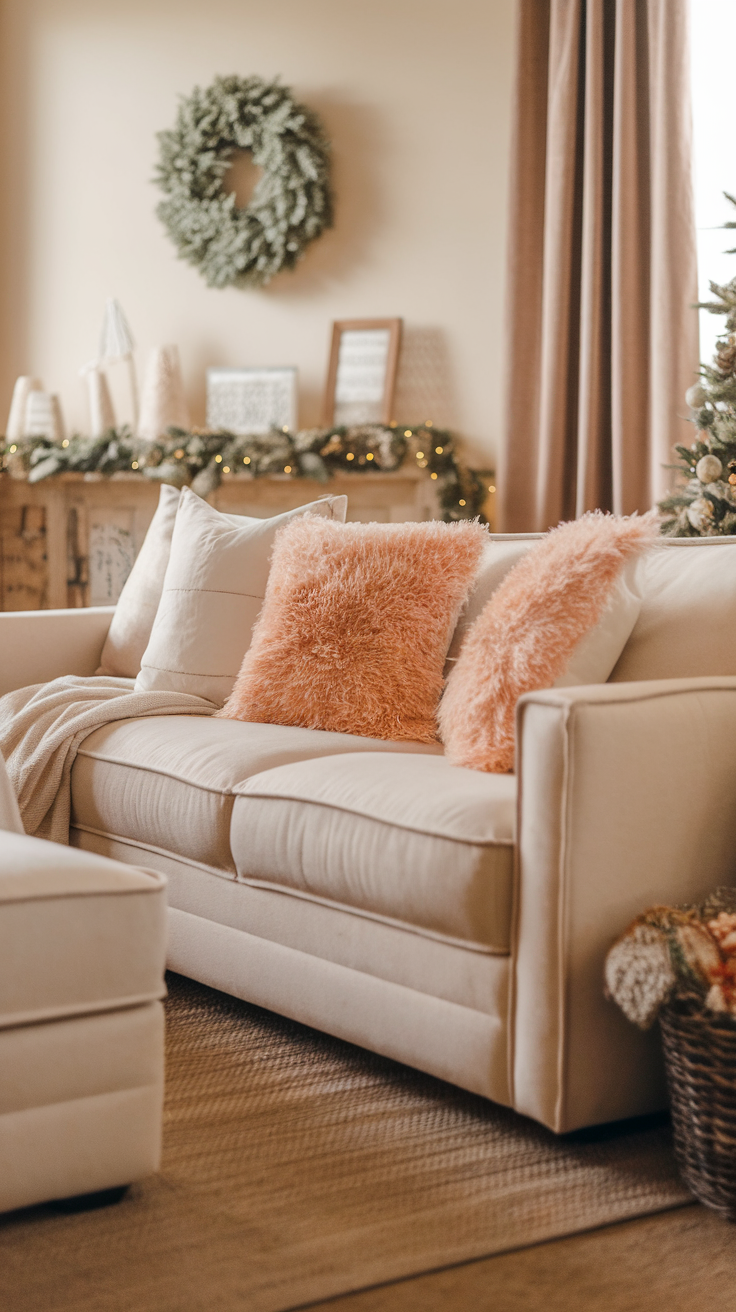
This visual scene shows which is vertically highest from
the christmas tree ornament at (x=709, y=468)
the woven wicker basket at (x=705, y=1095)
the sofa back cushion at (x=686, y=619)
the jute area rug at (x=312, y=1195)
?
the christmas tree ornament at (x=709, y=468)

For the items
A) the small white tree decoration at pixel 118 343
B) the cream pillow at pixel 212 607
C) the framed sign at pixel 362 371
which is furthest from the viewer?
the small white tree decoration at pixel 118 343

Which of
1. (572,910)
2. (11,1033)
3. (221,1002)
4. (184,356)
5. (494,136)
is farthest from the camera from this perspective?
(184,356)

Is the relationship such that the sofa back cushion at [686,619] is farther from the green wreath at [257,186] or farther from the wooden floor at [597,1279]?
the green wreath at [257,186]

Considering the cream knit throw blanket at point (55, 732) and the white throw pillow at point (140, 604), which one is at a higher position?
the white throw pillow at point (140, 604)

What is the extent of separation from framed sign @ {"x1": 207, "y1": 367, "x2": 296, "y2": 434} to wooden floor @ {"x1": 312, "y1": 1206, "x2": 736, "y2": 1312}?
3.81 meters

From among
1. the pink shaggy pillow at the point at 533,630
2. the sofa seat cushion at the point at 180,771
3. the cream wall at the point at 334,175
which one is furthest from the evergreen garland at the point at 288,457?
the pink shaggy pillow at the point at 533,630

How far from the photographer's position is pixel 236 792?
2.10 meters

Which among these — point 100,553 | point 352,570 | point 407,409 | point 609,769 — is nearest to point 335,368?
point 407,409

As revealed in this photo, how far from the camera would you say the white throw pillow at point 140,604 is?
3135mm

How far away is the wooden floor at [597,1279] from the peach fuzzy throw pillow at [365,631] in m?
1.08

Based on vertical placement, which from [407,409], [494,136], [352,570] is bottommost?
[352,570]

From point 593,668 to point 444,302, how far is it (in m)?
2.98

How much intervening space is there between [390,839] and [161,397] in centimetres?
352

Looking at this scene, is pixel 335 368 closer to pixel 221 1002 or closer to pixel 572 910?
pixel 221 1002
